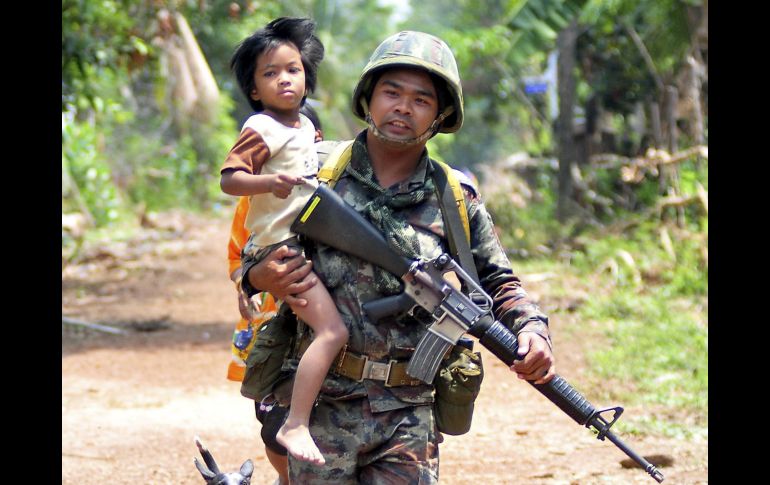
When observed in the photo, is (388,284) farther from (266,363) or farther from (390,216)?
(266,363)

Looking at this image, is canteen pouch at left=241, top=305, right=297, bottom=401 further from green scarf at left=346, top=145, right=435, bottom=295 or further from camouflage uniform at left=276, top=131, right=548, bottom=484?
green scarf at left=346, top=145, right=435, bottom=295

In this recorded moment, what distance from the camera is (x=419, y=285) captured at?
324cm

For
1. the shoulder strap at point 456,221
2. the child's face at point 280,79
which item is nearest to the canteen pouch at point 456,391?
the shoulder strap at point 456,221

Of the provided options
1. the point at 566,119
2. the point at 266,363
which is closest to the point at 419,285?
the point at 266,363

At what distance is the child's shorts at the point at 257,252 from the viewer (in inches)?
132

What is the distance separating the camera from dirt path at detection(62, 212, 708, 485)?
577cm

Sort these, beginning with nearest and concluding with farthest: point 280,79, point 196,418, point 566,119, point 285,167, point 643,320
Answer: point 285,167 < point 280,79 < point 196,418 < point 643,320 < point 566,119

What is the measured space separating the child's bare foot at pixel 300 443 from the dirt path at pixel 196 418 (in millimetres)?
2544

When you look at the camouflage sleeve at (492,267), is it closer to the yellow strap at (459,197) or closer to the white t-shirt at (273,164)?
the yellow strap at (459,197)

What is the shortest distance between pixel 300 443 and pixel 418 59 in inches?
47.8
